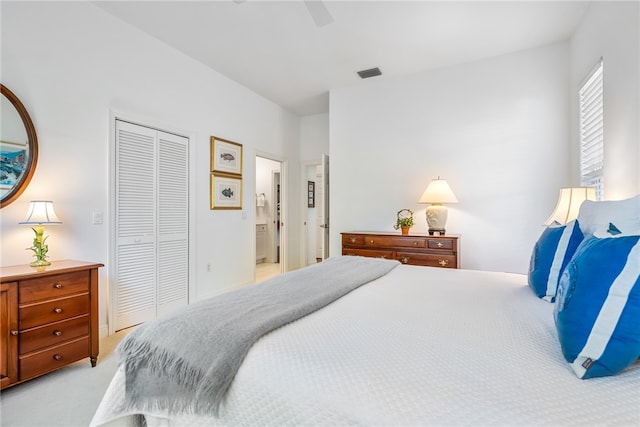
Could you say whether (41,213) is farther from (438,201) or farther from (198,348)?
(438,201)

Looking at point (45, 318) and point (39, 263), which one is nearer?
point (45, 318)

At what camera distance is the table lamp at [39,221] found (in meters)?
2.07

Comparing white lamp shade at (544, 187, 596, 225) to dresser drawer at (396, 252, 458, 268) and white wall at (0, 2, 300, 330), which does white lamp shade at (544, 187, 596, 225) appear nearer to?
dresser drawer at (396, 252, 458, 268)

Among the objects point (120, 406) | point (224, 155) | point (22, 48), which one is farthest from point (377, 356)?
point (224, 155)

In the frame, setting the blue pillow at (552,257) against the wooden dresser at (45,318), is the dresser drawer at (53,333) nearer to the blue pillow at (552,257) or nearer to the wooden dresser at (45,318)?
the wooden dresser at (45,318)

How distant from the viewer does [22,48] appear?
7.22 ft

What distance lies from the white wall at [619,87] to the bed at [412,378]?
2.56 ft

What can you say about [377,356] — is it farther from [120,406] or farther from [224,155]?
[224,155]

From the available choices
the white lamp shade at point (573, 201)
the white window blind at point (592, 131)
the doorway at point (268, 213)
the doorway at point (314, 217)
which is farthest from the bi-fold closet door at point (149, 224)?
the white window blind at point (592, 131)

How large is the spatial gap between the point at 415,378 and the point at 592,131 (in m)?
2.93

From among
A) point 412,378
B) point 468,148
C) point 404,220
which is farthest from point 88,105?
point 468,148

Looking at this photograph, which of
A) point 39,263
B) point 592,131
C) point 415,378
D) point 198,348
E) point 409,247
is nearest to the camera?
point 415,378

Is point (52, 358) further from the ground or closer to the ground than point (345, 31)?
closer to the ground

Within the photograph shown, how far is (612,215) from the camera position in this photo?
127 centimetres
